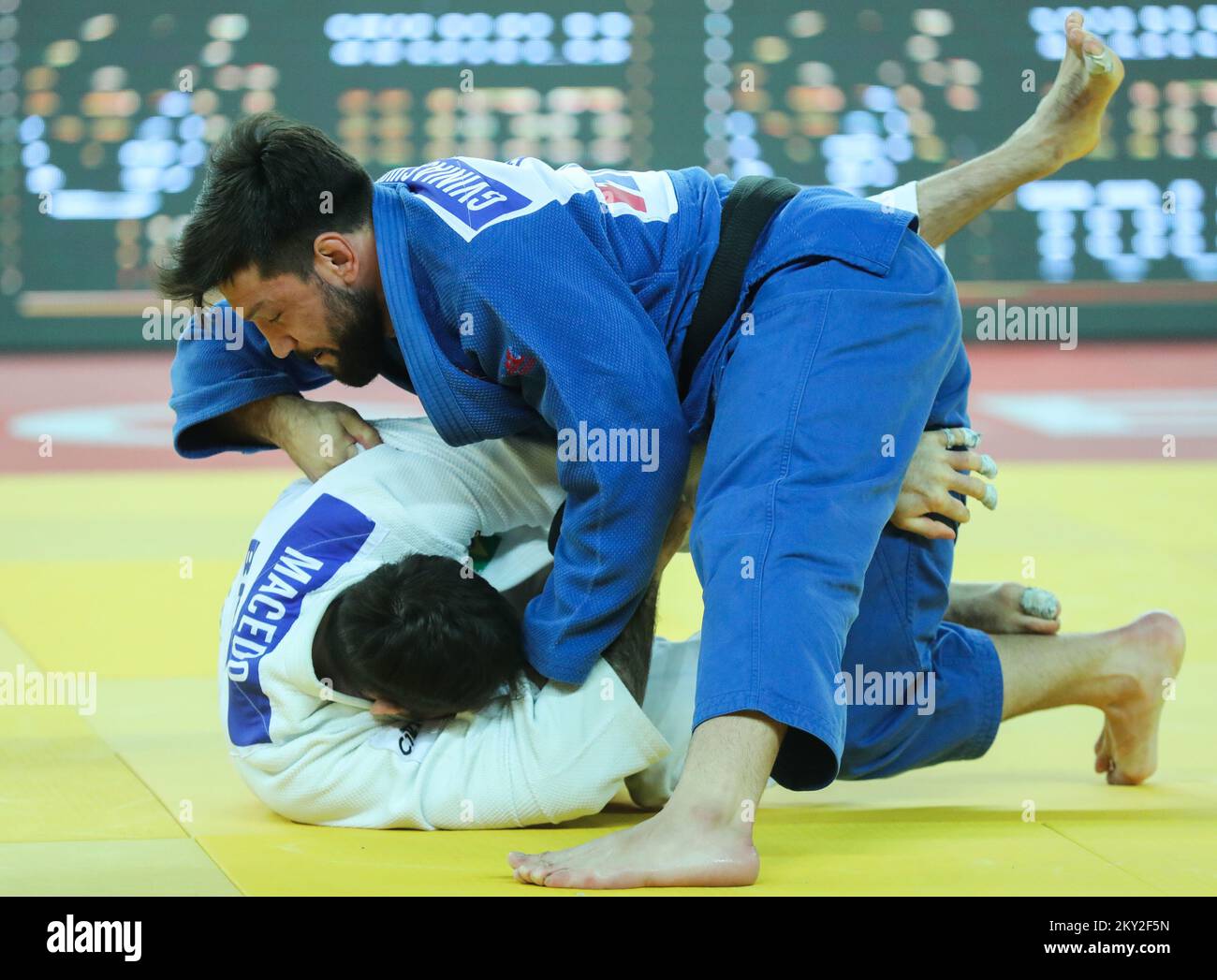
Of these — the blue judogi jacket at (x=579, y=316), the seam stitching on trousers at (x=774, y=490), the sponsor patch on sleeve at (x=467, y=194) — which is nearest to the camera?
the seam stitching on trousers at (x=774, y=490)

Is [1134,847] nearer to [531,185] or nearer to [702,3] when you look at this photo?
[531,185]

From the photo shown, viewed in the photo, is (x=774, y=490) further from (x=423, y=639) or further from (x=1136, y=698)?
(x=1136, y=698)

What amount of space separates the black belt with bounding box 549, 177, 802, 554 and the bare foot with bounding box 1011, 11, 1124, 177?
0.76m

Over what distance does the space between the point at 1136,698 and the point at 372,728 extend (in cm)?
152

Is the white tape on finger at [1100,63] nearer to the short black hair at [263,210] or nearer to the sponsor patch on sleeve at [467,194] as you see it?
the sponsor patch on sleeve at [467,194]

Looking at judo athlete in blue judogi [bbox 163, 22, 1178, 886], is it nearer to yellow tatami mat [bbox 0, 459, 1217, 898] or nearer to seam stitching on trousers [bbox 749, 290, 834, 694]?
seam stitching on trousers [bbox 749, 290, 834, 694]

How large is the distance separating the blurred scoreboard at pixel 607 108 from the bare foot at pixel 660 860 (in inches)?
399

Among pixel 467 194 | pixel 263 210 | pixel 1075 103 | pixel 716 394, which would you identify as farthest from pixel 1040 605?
pixel 263 210

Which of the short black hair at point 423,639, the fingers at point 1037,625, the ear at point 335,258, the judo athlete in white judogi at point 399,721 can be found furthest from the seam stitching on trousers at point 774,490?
the fingers at point 1037,625

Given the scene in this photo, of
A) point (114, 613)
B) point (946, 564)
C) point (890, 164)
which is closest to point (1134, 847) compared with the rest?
point (946, 564)

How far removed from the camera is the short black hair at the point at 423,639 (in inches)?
108

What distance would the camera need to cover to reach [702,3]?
12445mm

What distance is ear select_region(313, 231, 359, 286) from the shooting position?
9.66ft

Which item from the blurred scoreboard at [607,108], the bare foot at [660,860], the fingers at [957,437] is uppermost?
the blurred scoreboard at [607,108]
